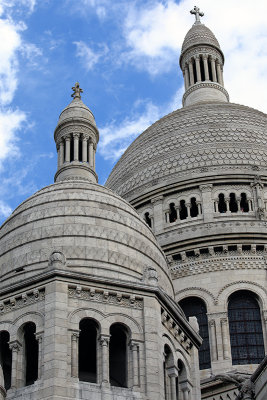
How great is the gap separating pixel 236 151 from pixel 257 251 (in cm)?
564

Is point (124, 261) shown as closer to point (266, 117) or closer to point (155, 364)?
point (155, 364)

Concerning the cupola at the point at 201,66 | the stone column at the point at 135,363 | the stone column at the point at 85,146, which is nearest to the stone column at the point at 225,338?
the stone column at the point at 85,146

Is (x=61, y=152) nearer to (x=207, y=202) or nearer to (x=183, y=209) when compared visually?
(x=183, y=209)

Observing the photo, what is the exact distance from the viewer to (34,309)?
24.7 metres

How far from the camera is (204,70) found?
1993 inches

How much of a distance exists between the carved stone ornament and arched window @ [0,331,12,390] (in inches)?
84.4

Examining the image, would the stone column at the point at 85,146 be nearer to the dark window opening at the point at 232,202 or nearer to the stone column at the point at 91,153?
the stone column at the point at 91,153

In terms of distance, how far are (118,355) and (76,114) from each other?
1312cm

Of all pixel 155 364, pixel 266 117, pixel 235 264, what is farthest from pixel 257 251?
pixel 155 364

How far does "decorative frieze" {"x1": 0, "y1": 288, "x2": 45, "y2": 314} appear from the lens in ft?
81.5

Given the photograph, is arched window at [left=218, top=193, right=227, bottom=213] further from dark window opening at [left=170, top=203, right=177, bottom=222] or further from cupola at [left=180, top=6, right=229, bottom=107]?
cupola at [left=180, top=6, right=229, bottom=107]

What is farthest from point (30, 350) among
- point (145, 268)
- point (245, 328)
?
point (245, 328)

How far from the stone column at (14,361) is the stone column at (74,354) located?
58.0 inches

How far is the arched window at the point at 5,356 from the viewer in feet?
82.0
